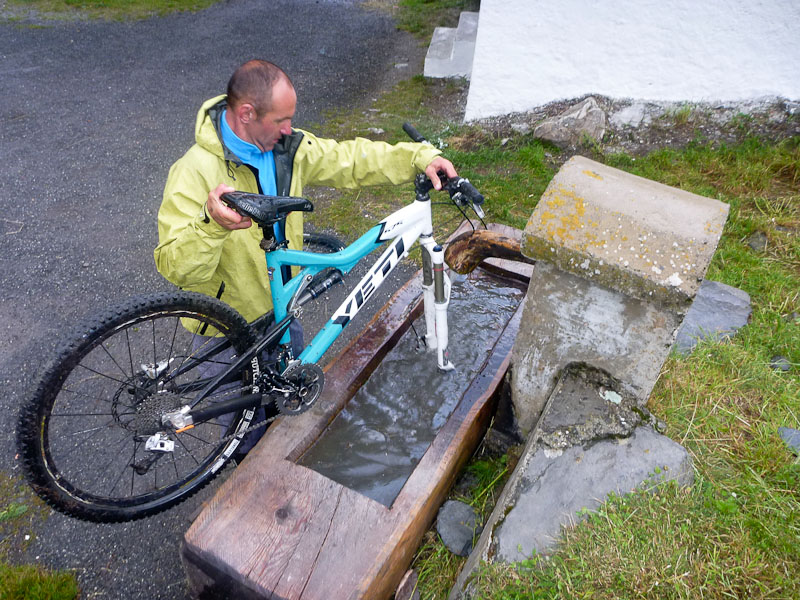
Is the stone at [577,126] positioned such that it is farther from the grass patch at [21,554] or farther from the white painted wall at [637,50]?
the grass patch at [21,554]

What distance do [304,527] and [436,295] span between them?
1.29m

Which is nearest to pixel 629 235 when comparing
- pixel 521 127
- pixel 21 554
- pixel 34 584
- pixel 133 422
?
pixel 133 422

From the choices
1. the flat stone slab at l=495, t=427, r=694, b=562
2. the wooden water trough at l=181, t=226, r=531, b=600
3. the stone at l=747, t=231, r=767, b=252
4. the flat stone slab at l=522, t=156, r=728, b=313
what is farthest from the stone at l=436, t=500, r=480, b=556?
the stone at l=747, t=231, r=767, b=252

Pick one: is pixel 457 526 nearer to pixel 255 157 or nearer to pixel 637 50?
pixel 255 157

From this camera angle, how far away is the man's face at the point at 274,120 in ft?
7.19

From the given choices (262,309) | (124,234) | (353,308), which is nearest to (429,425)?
(353,308)

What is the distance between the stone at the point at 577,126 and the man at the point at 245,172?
3.48 meters

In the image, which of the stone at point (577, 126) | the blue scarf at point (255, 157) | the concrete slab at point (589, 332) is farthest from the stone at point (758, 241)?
the blue scarf at point (255, 157)

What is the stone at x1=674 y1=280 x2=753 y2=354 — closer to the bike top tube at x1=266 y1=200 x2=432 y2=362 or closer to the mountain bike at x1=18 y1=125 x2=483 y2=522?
the mountain bike at x1=18 y1=125 x2=483 y2=522

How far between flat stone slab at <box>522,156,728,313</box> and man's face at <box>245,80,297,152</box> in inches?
44.8

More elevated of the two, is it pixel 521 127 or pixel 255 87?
pixel 255 87

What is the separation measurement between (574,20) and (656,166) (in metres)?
1.74

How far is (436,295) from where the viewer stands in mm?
2762

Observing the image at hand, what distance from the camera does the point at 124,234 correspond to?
16.4ft
